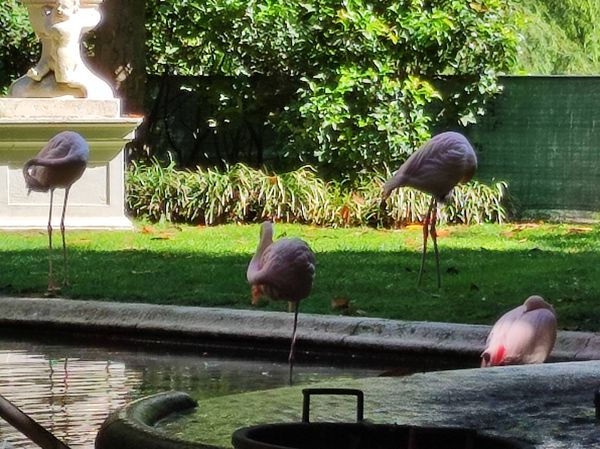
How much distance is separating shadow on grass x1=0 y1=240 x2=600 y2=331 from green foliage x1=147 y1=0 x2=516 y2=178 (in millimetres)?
4750

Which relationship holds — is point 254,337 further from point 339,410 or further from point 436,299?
point 339,410

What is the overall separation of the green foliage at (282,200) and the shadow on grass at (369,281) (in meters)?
3.53

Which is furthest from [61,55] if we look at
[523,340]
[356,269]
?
[523,340]

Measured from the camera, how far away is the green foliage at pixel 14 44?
61.7ft

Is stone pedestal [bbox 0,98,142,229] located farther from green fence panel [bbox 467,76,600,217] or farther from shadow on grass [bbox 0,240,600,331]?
green fence panel [bbox 467,76,600,217]

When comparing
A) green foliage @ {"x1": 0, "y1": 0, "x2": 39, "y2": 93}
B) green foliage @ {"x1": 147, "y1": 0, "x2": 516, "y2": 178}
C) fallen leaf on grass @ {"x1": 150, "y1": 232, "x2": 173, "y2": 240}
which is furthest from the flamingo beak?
green foliage @ {"x1": 0, "y1": 0, "x2": 39, "y2": 93}

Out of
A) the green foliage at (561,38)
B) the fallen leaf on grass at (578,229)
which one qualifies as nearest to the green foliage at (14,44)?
the fallen leaf on grass at (578,229)

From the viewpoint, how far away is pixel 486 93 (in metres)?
17.1

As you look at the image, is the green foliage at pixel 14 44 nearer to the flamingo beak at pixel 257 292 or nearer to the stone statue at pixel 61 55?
the stone statue at pixel 61 55

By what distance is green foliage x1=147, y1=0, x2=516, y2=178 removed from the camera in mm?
16328

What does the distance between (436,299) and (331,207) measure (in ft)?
23.2

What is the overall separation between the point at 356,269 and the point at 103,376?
12.7 feet

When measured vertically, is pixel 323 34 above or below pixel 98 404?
above

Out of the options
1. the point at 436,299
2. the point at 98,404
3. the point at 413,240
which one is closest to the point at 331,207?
the point at 413,240
